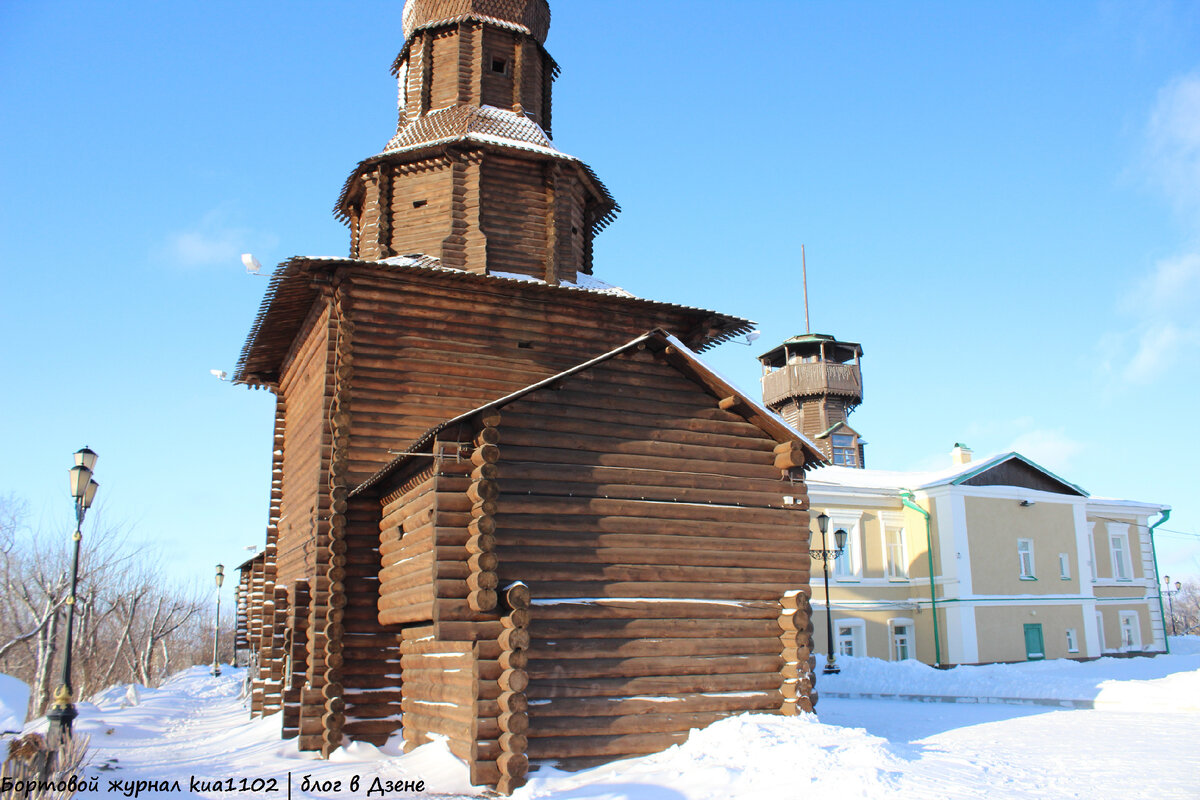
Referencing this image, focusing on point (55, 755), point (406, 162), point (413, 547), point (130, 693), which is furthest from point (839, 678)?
point (130, 693)

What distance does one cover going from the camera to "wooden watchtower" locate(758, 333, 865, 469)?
137 ft

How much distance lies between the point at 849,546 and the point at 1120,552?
12440 millimetres

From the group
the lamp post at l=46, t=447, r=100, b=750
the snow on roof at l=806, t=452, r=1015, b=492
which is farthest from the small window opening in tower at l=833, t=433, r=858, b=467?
the lamp post at l=46, t=447, r=100, b=750

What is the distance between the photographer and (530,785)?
10797mm

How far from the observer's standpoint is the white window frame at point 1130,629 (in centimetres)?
3322

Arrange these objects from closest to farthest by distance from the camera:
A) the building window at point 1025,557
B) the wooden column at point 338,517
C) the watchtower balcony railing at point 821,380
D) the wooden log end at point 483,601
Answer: the wooden log end at point 483,601 < the wooden column at point 338,517 < the building window at point 1025,557 < the watchtower balcony railing at point 821,380

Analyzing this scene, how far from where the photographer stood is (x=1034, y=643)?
30156 mm

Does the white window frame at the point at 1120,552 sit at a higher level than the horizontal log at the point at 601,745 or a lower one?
higher

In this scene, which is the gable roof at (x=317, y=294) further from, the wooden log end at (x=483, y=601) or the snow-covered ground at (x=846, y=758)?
the snow-covered ground at (x=846, y=758)

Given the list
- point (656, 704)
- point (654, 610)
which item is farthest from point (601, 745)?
point (654, 610)

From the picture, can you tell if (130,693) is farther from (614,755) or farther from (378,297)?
(614,755)

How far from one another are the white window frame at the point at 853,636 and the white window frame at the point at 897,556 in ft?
6.47

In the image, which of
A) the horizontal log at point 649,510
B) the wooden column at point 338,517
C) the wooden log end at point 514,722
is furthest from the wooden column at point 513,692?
the wooden column at point 338,517

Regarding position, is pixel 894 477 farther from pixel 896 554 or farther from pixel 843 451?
pixel 843 451
